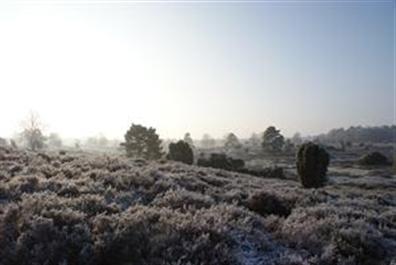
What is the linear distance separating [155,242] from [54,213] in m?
3.17

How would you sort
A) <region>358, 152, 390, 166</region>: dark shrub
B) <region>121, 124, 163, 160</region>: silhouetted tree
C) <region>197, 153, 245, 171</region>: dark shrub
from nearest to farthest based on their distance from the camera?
1. <region>197, 153, 245, 171</region>: dark shrub
2. <region>121, 124, 163, 160</region>: silhouetted tree
3. <region>358, 152, 390, 166</region>: dark shrub

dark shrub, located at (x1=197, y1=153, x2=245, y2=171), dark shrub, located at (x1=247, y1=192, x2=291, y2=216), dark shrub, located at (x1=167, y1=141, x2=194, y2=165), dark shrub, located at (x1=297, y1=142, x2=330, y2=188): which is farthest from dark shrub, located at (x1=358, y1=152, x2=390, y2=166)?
dark shrub, located at (x1=247, y1=192, x2=291, y2=216)

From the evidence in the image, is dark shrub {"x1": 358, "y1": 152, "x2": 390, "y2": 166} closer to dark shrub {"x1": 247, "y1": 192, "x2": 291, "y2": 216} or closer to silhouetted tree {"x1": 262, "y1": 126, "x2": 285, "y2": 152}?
silhouetted tree {"x1": 262, "y1": 126, "x2": 285, "y2": 152}

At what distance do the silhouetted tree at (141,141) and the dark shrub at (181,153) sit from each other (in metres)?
14.7

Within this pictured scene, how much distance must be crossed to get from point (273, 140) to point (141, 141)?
186 ft

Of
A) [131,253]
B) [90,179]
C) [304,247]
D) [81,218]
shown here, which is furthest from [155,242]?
[90,179]

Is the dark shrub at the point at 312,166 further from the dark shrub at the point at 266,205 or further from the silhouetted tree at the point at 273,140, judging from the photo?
the silhouetted tree at the point at 273,140

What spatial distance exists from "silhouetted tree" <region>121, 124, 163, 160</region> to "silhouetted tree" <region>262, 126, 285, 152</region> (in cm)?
5501

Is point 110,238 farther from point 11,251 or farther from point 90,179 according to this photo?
point 90,179

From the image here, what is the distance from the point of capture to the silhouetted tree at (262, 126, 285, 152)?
448 ft

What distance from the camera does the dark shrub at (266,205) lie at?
59.2 ft

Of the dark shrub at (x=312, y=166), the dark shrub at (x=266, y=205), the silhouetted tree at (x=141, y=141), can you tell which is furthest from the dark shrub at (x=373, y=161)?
the dark shrub at (x=266, y=205)

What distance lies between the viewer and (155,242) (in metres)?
12.0

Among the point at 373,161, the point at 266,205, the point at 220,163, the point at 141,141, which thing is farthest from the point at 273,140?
the point at 266,205
